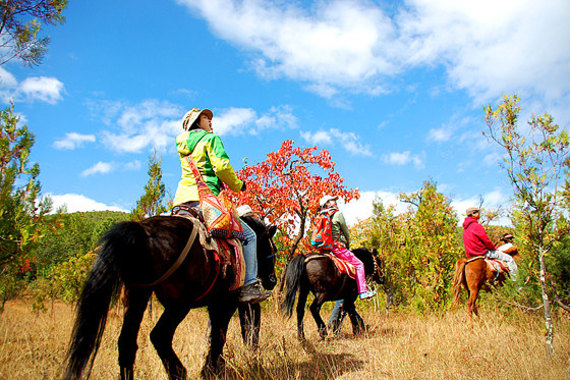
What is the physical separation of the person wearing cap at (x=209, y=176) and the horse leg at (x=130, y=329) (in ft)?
3.14

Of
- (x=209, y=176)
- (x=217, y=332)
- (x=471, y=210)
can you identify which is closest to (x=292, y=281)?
(x=217, y=332)

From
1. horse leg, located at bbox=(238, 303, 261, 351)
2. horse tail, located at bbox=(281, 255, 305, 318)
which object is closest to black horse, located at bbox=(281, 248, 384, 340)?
horse tail, located at bbox=(281, 255, 305, 318)

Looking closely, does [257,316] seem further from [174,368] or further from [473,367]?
[473,367]

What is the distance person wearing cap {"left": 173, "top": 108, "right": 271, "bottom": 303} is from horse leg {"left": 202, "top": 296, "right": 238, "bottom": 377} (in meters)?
0.18

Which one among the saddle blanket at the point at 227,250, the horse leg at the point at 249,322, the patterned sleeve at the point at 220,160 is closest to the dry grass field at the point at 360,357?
the horse leg at the point at 249,322

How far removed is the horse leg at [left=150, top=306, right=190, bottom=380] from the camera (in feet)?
9.12

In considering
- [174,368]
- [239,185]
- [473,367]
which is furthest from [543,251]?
[174,368]

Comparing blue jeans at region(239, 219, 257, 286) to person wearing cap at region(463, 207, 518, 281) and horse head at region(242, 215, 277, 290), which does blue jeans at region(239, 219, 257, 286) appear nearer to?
horse head at region(242, 215, 277, 290)

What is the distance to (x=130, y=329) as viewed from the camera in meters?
2.51

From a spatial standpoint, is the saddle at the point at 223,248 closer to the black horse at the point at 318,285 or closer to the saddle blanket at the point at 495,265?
the black horse at the point at 318,285

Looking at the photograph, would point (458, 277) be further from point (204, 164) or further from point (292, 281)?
point (204, 164)

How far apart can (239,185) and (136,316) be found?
1.60 meters

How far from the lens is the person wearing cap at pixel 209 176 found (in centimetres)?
338

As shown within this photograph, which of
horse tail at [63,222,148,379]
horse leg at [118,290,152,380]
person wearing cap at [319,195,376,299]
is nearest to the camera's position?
horse tail at [63,222,148,379]
